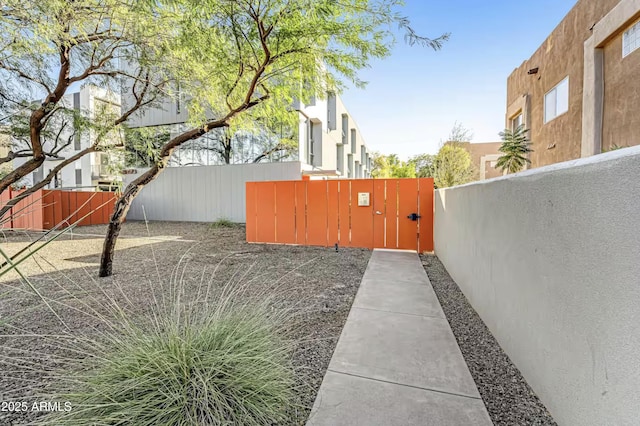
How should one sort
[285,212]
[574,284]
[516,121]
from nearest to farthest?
[574,284] → [285,212] → [516,121]

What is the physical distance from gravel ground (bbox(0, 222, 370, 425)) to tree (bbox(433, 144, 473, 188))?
7.41 m

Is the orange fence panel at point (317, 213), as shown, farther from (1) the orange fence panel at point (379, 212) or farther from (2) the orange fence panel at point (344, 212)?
(1) the orange fence panel at point (379, 212)

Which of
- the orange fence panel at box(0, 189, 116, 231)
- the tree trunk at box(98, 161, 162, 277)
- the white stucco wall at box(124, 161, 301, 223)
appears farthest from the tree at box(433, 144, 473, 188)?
the orange fence panel at box(0, 189, 116, 231)

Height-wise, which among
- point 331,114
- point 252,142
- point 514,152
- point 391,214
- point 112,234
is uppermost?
point 331,114

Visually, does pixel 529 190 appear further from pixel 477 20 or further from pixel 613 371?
pixel 477 20

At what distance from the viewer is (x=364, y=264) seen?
5977 mm

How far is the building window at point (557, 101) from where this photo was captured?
8.77 m

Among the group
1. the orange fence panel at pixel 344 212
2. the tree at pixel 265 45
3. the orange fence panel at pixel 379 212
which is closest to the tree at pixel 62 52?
the tree at pixel 265 45

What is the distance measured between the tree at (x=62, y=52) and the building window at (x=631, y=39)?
9.62 metres

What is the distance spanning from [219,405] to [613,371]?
191 centimetres

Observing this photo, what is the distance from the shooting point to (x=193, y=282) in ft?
15.2

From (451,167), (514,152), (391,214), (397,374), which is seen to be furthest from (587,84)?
(397,374)

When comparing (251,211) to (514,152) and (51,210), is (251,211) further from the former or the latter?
(51,210)

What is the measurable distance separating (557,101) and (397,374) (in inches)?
439
